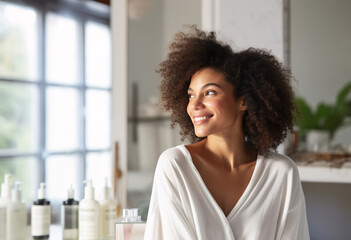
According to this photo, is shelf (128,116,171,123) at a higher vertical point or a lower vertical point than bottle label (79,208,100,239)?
higher

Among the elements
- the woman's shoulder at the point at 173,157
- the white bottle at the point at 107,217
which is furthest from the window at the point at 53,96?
the woman's shoulder at the point at 173,157

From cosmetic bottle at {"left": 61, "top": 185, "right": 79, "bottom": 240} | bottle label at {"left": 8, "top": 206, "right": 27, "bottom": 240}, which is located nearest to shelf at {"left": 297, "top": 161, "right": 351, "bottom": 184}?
cosmetic bottle at {"left": 61, "top": 185, "right": 79, "bottom": 240}

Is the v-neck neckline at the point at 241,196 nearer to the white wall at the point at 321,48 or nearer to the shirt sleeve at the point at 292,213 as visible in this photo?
the shirt sleeve at the point at 292,213

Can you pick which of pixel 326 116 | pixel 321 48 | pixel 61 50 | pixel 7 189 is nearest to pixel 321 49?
pixel 321 48

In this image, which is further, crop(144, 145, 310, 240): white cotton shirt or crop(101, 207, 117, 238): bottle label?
crop(101, 207, 117, 238): bottle label

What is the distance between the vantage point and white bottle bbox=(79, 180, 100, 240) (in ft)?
4.78

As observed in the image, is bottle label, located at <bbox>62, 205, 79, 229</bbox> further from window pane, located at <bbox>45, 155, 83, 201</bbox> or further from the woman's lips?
window pane, located at <bbox>45, 155, 83, 201</bbox>

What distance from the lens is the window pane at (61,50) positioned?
2.62 m

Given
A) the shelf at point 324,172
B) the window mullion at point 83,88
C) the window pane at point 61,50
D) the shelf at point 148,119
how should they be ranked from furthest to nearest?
the window mullion at point 83,88
the window pane at point 61,50
the shelf at point 148,119
the shelf at point 324,172

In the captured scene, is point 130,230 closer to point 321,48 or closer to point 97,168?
point 321,48

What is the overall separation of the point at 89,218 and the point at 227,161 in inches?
23.1

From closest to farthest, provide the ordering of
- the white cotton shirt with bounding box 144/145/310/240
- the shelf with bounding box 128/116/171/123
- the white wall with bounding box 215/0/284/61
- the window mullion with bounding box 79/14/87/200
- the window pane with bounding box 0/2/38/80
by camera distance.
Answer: the white cotton shirt with bounding box 144/145/310/240, the white wall with bounding box 215/0/284/61, the shelf with bounding box 128/116/171/123, the window pane with bounding box 0/2/38/80, the window mullion with bounding box 79/14/87/200

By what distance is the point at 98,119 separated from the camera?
299 centimetres

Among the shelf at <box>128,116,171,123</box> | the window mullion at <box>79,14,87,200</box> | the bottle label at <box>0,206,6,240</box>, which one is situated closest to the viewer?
the bottle label at <box>0,206,6,240</box>
